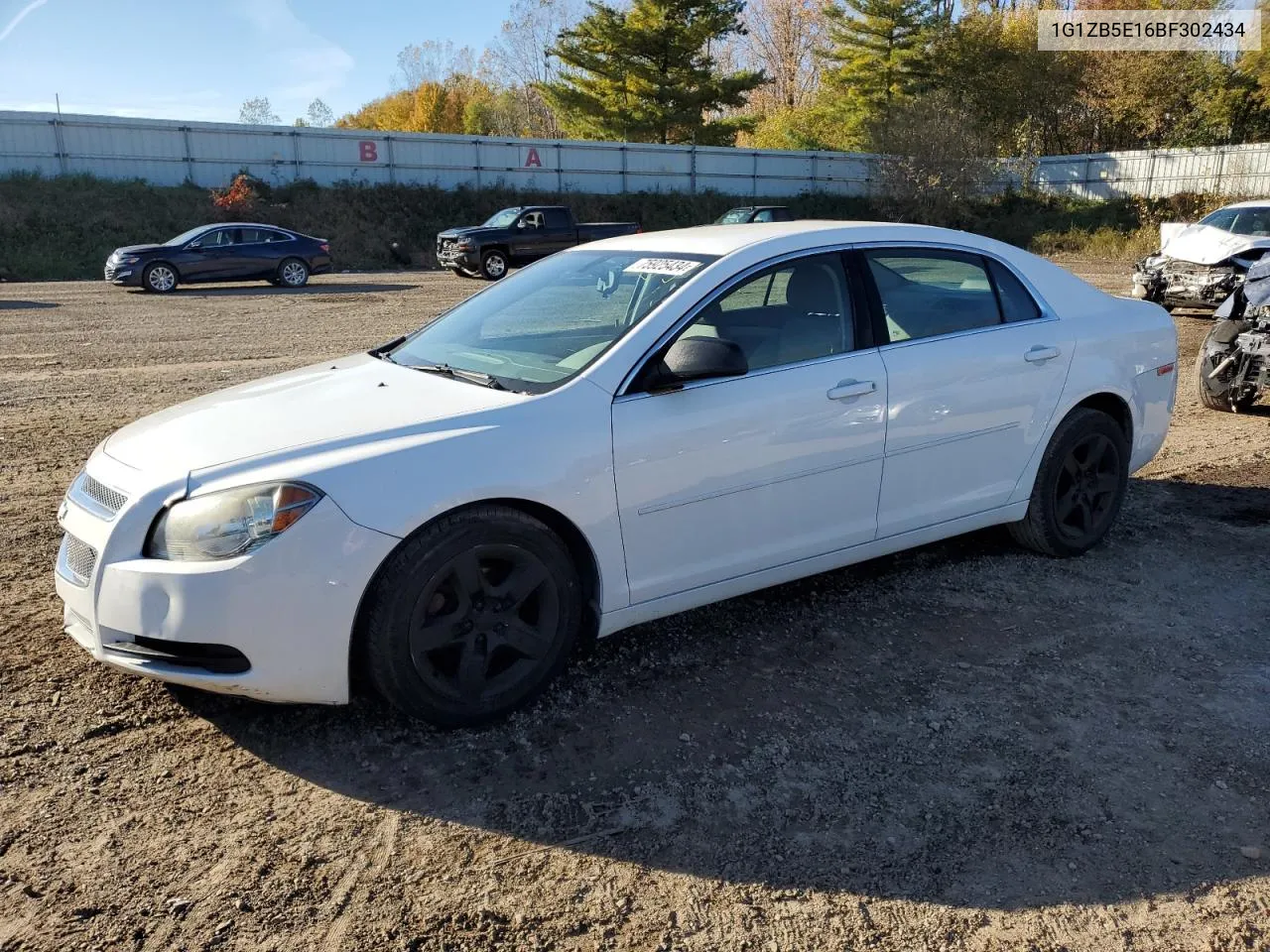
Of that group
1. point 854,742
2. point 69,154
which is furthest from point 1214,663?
point 69,154

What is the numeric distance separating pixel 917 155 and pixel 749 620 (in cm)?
3847

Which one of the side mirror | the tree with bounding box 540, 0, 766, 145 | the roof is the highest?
the tree with bounding box 540, 0, 766, 145

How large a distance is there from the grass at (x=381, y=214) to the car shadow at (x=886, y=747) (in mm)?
26148

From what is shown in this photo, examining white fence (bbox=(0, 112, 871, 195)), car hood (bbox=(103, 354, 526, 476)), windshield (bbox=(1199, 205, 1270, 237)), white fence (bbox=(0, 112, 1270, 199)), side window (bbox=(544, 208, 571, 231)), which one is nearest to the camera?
car hood (bbox=(103, 354, 526, 476))

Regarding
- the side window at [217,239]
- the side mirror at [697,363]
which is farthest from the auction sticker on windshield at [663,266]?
the side window at [217,239]

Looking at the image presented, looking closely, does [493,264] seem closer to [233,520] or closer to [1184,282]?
[1184,282]

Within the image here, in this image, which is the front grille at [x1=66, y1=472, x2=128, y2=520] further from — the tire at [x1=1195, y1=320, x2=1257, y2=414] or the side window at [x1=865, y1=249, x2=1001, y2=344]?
the tire at [x1=1195, y1=320, x2=1257, y2=414]

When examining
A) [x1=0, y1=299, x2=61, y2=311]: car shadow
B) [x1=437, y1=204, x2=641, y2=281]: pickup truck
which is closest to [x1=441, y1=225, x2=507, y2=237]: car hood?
[x1=437, y1=204, x2=641, y2=281]: pickup truck

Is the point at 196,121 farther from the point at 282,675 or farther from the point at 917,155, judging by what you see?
the point at 282,675

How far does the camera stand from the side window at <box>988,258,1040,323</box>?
15.8 feet

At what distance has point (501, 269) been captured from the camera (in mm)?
25594

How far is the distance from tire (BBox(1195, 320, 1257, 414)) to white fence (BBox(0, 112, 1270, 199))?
3263 cm

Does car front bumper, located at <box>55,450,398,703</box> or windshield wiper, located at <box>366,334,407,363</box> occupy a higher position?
windshield wiper, located at <box>366,334,407,363</box>

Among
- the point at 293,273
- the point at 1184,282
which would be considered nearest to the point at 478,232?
the point at 293,273
